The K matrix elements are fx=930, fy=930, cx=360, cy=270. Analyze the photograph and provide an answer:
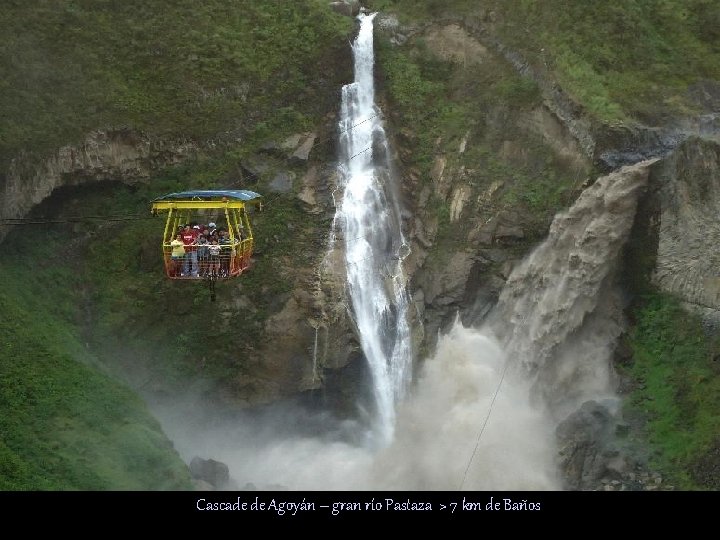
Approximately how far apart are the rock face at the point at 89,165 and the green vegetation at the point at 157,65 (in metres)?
0.42

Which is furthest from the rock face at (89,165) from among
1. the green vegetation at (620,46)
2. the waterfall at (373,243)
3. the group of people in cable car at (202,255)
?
the green vegetation at (620,46)

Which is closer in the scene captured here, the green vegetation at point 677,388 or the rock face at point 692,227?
the green vegetation at point 677,388

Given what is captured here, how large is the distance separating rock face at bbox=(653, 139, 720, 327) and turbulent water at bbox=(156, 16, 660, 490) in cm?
112

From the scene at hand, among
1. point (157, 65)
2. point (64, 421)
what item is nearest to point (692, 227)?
point (64, 421)

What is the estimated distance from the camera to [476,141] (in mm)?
35250

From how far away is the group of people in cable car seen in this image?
25.4 metres

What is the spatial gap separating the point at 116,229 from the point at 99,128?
3.65 m

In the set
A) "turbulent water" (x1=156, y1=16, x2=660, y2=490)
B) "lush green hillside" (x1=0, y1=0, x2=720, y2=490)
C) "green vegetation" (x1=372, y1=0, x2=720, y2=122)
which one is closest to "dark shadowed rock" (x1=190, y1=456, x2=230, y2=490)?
"turbulent water" (x1=156, y1=16, x2=660, y2=490)

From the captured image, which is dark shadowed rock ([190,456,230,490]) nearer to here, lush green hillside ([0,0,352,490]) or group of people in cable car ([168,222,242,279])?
lush green hillside ([0,0,352,490])

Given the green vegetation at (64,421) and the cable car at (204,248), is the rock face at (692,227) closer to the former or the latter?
the cable car at (204,248)

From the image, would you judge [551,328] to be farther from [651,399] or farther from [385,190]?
[385,190]

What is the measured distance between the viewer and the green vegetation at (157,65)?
32.6 metres

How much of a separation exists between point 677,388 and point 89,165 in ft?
69.5
